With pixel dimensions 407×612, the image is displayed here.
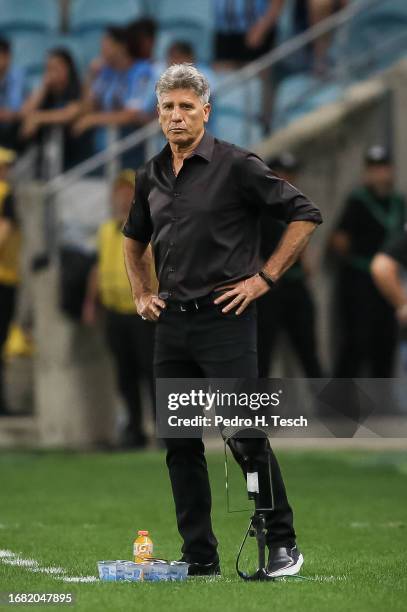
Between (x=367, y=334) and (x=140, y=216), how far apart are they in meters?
8.69

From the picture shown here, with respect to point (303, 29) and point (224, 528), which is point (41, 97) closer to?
point (303, 29)

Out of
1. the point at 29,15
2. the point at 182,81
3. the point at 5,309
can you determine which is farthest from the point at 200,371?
the point at 29,15

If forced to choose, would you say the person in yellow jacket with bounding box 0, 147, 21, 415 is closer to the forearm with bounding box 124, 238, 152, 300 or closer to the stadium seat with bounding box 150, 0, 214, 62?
the stadium seat with bounding box 150, 0, 214, 62

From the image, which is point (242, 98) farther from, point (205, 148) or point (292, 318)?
point (205, 148)

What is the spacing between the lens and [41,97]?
1752 cm

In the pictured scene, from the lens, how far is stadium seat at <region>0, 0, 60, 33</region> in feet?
62.6

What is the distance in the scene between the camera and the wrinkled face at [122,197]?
15008 mm

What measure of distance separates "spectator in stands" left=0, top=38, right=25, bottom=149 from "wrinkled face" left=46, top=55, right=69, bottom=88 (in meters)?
0.57

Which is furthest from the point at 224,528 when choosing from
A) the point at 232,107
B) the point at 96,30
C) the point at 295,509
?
the point at 96,30

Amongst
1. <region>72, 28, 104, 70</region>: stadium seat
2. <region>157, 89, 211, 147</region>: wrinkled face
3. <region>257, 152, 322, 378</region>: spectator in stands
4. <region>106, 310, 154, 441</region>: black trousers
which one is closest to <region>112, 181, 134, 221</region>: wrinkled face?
<region>106, 310, 154, 441</region>: black trousers

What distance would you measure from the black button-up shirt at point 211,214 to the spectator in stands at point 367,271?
844 centimetres

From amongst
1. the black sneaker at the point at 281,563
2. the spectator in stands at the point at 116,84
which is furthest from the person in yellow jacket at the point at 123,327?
the black sneaker at the point at 281,563

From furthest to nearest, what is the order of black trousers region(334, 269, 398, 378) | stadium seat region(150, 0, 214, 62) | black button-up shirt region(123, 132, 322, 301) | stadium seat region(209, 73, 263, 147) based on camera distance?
stadium seat region(150, 0, 214, 62)
black trousers region(334, 269, 398, 378)
stadium seat region(209, 73, 263, 147)
black button-up shirt region(123, 132, 322, 301)

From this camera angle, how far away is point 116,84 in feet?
56.5
